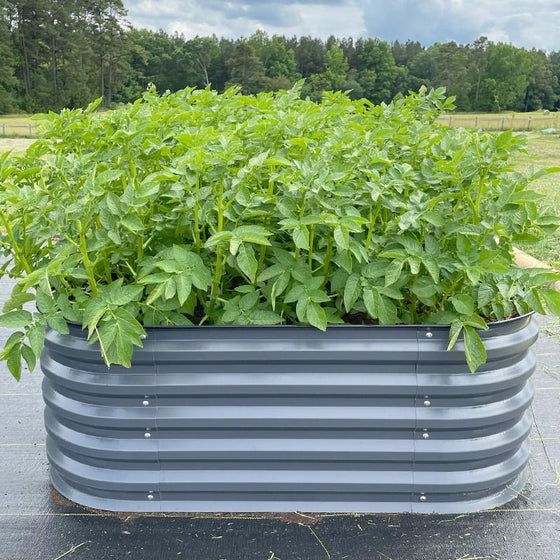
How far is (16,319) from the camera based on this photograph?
5.09ft

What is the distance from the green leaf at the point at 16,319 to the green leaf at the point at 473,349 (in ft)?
3.67

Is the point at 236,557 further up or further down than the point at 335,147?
further down

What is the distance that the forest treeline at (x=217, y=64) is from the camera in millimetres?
37062

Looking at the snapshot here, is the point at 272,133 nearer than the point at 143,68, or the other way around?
the point at 272,133

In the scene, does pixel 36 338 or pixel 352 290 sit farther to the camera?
pixel 352 290

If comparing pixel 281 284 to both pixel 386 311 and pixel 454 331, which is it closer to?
pixel 386 311

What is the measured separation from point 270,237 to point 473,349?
648mm

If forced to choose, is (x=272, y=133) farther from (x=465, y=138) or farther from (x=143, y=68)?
(x=143, y=68)

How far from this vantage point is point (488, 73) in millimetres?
44000

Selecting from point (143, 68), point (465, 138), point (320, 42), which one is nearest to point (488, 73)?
point (320, 42)

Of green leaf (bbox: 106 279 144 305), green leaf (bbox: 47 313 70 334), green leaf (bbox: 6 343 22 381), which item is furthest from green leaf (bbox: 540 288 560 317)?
green leaf (bbox: 6 343 22 381)

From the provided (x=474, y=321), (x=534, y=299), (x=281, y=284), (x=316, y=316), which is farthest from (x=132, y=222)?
(x=534, y=299)

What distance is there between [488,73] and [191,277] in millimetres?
47467

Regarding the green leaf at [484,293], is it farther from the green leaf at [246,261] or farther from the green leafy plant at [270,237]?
the green leaf at [246,261]
